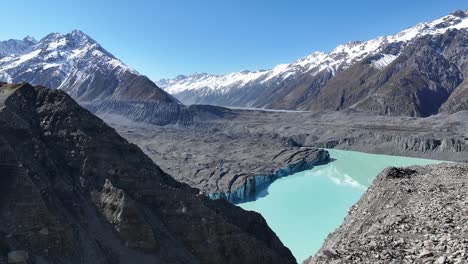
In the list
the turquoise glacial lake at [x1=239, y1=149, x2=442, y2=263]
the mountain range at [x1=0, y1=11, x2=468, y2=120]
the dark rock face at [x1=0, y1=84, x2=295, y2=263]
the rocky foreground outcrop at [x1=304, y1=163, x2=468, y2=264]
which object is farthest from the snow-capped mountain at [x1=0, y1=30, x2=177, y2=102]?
the rocky foreground outcrop at [x1=304, y1=163, x2=468, y2=264]

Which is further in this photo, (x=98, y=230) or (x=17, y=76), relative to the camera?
(x=17, y=76)

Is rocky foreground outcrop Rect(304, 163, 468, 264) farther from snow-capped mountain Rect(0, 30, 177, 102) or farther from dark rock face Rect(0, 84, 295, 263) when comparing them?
snow-capped mountain Rect(0, 30, 177, 102)

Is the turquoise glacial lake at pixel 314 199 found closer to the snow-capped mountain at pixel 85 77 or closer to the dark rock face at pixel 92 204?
the dark rock face at pixel 92 204

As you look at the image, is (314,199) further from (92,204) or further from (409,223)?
(409,223)

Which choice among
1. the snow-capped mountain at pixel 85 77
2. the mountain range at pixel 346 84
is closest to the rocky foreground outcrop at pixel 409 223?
the mountain range at pixel 346 84

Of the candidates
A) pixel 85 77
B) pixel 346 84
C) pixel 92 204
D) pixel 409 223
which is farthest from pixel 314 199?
pixel 85 77

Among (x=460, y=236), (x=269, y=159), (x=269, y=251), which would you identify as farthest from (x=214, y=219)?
(x=269, y=159)

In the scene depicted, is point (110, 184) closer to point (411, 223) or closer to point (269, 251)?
point (269, 251)

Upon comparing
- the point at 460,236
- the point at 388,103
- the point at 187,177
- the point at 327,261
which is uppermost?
the point at 388,103
